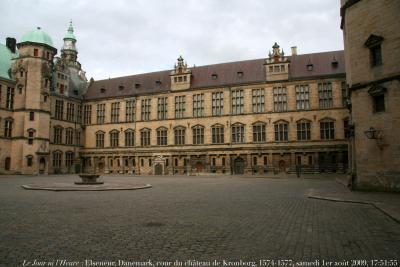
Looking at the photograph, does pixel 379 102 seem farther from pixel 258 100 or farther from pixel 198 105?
pixel 198 105

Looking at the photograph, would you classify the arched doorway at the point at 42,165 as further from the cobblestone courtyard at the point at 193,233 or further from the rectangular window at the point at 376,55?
the rectangular window at the point at 376,55

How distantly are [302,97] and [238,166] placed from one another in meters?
13.8

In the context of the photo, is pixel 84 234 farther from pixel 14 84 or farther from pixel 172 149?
pixel 14 84

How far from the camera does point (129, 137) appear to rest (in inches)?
2229

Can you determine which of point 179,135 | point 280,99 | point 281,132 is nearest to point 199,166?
point 179,135

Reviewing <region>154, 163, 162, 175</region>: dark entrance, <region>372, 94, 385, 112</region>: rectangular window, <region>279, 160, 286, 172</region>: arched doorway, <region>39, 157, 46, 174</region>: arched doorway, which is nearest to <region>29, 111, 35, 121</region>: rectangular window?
<region>39, 157, 46, 174</region>: arched doorway

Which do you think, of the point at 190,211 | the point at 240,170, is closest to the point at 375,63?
the point at 190,211

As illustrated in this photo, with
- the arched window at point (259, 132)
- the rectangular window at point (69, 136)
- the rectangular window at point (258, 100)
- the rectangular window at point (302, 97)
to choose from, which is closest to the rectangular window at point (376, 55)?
the rectangular window at point (302, 97)

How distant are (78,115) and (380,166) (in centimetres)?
5274

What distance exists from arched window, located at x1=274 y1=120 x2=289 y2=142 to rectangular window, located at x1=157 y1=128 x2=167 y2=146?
1809cm

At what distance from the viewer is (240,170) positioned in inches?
1924

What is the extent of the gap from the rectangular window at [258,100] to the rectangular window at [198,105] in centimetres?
841

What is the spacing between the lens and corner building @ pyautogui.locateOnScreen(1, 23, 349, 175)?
45.8 m

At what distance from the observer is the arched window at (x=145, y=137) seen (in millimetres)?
55156
